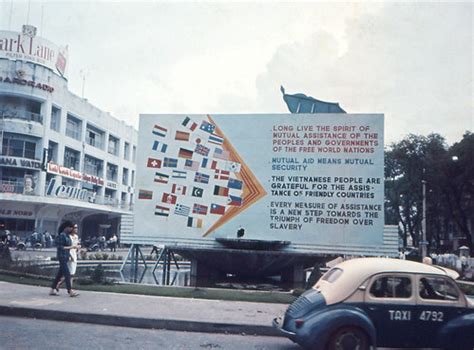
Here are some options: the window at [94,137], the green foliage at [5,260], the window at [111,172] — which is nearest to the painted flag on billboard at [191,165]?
the green foliage at [5,260]

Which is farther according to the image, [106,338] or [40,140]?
[40,140]

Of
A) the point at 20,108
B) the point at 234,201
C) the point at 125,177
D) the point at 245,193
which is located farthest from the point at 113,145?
the point at 245,193

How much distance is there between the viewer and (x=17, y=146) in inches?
1651

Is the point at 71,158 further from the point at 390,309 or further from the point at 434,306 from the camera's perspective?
the point at 434,306

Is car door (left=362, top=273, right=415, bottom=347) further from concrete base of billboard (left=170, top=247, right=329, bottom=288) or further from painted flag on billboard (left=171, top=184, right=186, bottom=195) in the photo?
painted flag on billboard (left=171, top=184, right=186, bottom=195)

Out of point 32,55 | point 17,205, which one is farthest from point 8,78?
point 17,205

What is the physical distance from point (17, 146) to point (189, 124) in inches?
1090

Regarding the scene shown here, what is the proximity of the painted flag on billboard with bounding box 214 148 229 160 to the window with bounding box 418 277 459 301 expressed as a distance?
1316cm

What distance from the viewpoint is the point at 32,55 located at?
144 feet

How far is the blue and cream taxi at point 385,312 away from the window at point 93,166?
1928 inches

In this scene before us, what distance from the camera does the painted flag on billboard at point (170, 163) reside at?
2005cm

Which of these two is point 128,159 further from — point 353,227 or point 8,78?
point 353,227

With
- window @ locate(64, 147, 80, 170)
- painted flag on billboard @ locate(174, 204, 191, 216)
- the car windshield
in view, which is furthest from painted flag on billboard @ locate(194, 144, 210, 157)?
window @ locate(64, 147, 80, 170)

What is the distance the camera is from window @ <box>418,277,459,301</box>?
281 inches
